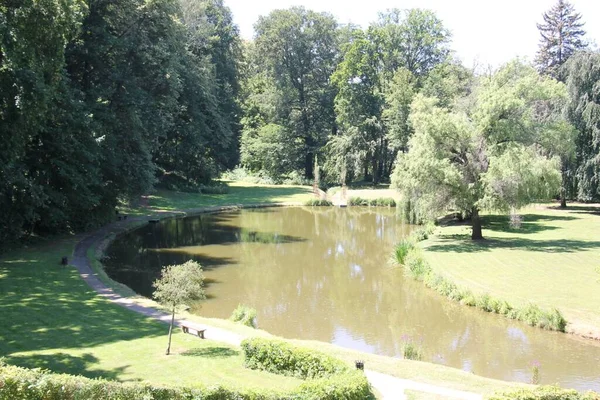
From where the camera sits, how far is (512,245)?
29172 millimetres

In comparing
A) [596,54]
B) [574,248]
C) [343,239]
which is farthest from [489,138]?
[596,54]

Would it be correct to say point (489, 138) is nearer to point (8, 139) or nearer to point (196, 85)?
point (8, 139)

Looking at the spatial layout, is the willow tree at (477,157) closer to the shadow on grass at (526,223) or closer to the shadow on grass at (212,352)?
the shadow on grass at (526,223)

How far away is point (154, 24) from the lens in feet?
110

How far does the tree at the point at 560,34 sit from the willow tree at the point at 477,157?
35106mm

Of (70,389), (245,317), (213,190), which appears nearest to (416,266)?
(245,317)

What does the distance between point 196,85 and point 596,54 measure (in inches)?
1444

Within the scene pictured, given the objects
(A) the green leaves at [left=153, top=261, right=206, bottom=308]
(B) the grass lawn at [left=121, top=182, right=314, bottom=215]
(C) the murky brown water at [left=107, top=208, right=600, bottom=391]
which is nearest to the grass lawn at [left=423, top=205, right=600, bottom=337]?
(C) the murky brown water at [left=107, top=208, right=600, bottom=391]

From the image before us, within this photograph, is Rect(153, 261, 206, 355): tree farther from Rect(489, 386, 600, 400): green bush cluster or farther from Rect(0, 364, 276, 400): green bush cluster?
Rect(489, 386, 600, 400): green bush cluster

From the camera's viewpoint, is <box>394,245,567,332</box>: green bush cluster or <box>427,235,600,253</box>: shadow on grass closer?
<box>394,245,567,332</box>: green bush cluster

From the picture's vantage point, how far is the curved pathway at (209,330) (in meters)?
11.9

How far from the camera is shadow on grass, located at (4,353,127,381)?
40.2ft

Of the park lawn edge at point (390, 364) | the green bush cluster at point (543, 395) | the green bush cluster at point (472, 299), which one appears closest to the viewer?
the green bush cluster at point (543, 395)

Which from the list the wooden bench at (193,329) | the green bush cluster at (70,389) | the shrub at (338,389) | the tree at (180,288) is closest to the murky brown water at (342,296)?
the wooden bench at (193,329)
